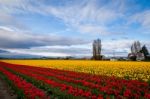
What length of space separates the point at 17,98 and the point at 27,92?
2.38ft

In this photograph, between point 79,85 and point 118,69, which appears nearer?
point 79,85

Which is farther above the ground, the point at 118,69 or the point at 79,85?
the point at 118,69

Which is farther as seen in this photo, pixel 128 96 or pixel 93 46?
pixel 93 46

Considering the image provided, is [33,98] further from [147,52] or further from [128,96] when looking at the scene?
[147,52]

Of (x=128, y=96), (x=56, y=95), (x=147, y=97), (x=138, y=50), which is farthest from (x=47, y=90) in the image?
(x=138, y=50)

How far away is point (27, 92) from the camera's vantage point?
1247cm

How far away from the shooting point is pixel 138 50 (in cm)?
12238

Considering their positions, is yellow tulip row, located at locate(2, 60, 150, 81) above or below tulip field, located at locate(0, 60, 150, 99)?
above

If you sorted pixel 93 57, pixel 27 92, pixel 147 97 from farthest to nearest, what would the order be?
pixel 93 57 → pixel 27 92 → pixel 147 97

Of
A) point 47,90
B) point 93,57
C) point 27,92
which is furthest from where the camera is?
point 93,57

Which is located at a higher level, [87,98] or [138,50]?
[138,50]

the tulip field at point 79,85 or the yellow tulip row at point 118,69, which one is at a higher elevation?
the yellow tulip row at point 118,69

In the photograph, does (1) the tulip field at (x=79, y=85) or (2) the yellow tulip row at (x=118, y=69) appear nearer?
(1) the tulip field at (x=79, y=85)

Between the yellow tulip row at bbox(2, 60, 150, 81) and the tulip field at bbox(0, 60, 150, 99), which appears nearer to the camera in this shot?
the tulip field at bbox(0, 60, 150, 99)
